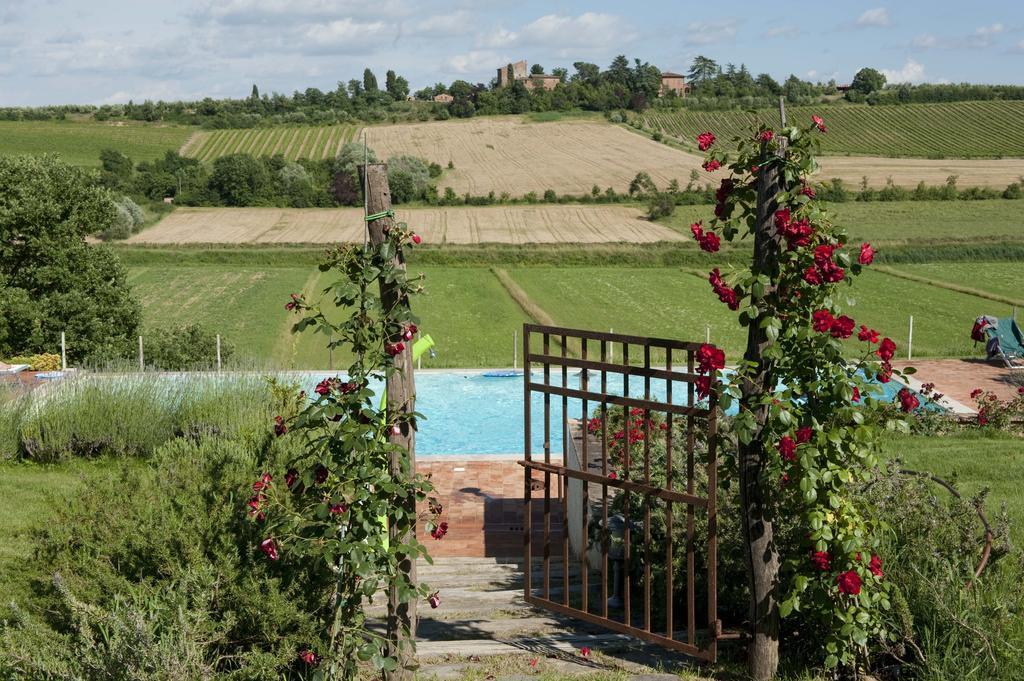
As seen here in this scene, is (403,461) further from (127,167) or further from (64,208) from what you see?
(127,167)

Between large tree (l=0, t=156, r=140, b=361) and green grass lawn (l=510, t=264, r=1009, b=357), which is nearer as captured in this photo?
large tree (l=0, t=156, r=140, b=361)

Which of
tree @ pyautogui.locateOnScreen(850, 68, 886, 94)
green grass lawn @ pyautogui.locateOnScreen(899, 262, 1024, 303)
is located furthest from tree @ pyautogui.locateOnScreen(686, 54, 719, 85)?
green grass lawn @ pyautogui.locateOnScreen(899, 262, 1024, 303)

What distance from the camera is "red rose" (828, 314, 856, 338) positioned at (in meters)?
4.15

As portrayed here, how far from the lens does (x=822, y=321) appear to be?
4.23 meters

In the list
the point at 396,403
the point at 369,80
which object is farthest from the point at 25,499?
the point at 369,80

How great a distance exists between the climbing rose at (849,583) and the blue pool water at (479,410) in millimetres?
9462

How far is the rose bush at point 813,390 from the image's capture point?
4.26 m

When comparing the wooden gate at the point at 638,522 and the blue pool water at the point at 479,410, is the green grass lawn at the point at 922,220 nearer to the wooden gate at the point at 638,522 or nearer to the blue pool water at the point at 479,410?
the blue pool water at the point at 479,410

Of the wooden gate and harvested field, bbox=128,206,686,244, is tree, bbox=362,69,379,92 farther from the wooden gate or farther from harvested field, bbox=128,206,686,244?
the wooden gate

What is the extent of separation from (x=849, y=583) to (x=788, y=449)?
0.60 m

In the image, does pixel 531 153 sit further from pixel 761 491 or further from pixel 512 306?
pixel 761 491

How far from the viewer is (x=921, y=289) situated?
3192 centimetres

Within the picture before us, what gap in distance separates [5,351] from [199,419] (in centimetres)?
1172

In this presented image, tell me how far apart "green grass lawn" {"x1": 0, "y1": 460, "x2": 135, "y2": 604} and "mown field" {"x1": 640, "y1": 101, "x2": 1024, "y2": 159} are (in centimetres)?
5505
